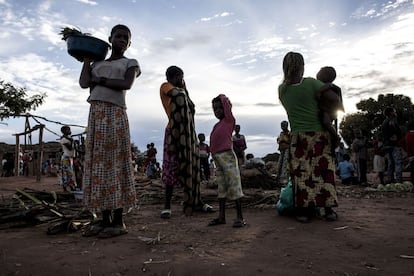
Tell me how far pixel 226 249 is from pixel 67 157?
661cm

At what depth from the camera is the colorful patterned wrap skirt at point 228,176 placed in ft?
11.8

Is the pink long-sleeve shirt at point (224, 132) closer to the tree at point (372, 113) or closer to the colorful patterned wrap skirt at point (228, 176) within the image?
the colorful patterned wrap skirt at point (228, 176)

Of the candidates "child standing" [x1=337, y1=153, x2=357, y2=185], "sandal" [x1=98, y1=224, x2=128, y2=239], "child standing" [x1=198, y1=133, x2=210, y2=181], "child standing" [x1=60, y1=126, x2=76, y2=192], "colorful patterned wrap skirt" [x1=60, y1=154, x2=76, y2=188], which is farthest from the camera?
"child standing" [x1=198, y1=133, x2=210, y2=181]

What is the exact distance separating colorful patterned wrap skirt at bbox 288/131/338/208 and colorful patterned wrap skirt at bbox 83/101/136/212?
1.85 meters

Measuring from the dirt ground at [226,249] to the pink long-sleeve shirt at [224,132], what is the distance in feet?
2.77

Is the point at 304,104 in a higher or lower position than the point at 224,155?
higher

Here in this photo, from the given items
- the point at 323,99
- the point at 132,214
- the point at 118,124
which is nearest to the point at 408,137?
the point at 323,99

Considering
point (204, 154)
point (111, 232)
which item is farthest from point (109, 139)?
point (204, 154)

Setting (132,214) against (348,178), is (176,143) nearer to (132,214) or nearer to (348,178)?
(132,214)

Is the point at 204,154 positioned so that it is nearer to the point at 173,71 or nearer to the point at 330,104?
the point at 173,71

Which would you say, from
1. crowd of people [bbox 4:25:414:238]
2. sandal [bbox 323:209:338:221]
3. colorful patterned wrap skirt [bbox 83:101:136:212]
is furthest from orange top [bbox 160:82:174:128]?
→ sandal [bbox 323:209:338:221]

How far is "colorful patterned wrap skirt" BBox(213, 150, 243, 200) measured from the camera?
11.8 feet

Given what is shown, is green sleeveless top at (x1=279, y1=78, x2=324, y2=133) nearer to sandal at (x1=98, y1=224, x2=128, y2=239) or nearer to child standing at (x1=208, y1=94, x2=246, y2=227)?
child standing at (x1=208, y1=94, x2=246, y2=227)

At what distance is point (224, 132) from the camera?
3.75m
